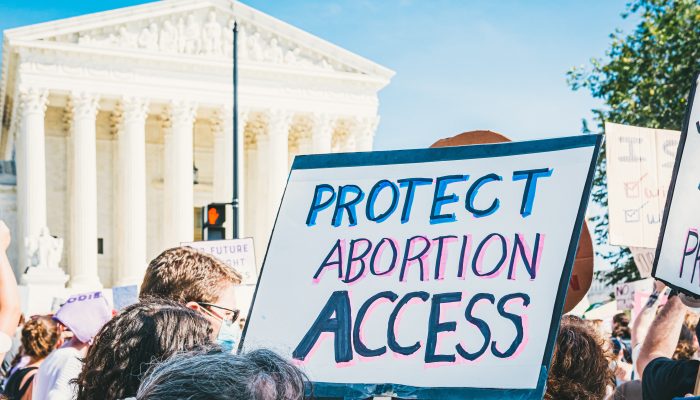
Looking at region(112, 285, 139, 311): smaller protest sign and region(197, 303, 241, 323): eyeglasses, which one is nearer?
region(197, 303, 241, 323): eyeglasses

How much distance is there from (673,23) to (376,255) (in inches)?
937

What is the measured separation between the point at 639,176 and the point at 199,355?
4034mm

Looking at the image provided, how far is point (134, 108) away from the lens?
41.5 metres

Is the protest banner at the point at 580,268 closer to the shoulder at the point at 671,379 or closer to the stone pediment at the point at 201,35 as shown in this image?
the shoulder at the point at 671,379

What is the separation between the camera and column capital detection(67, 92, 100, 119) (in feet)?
132

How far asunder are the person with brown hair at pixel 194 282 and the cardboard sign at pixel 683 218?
172 centimetres

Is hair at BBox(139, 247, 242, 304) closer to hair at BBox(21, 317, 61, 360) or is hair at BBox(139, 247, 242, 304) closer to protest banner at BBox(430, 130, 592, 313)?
protest banner at BBox(430, 130, 592, 313)

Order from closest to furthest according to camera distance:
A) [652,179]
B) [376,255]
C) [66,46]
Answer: [376,255] → [652,179] → [66,46]

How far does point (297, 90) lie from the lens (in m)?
45.0

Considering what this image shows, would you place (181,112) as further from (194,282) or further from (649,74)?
(194,282)

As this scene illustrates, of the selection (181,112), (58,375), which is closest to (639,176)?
(58,375)

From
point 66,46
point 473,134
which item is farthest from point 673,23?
point 66,46

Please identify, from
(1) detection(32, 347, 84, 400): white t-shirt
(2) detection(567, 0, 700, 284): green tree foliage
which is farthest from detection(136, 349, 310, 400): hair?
(2) detection(567, 0, 700, 284): green tree foliage

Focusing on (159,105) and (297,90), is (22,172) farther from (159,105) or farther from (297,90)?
(297,90)
